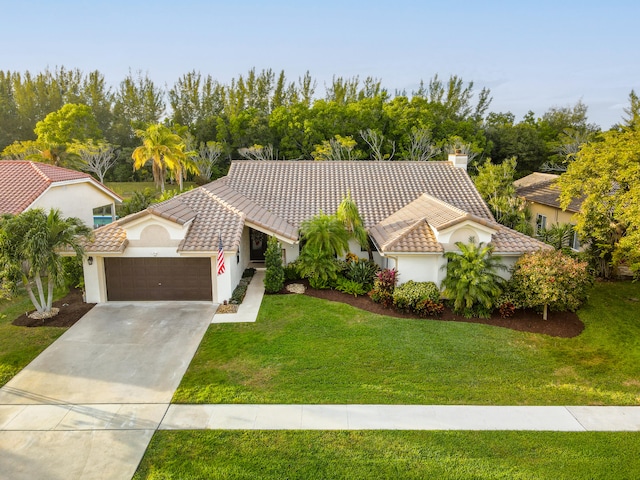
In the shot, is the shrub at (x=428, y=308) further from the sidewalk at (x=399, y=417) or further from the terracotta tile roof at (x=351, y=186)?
the terracotta tile roof at (x=351, y=186)

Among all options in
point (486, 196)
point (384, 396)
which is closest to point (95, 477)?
point (384, 396)

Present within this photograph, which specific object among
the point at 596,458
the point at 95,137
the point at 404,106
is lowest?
the point at 596,458

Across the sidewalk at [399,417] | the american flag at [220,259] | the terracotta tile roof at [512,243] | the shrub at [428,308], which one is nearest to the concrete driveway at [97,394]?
the sidewalk at [399,417]

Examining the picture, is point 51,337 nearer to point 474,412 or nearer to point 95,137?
point 474,412

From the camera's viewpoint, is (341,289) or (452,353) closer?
(452,353)

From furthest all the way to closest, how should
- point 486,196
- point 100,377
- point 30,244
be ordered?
1. point 486,196
2. point 30,244
3. point 100,377

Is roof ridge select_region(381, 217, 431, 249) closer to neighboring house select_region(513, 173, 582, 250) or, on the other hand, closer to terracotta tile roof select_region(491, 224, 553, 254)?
terracotta tile roof select_region(491, 224, 553, 254)

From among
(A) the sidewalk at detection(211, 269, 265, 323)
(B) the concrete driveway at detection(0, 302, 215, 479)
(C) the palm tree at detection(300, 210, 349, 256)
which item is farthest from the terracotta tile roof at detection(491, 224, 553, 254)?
(B) the concrete driveway at detection(0, 302, 215, 479)

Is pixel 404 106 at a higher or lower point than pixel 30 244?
higher
